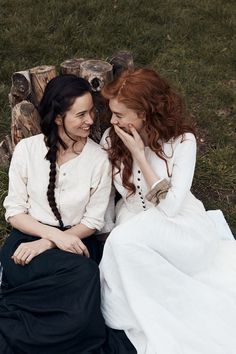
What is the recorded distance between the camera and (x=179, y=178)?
331 centimetres

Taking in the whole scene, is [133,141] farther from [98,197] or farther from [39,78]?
[39,78]

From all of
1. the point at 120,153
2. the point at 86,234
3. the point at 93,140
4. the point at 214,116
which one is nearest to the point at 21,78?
the point at 93,140

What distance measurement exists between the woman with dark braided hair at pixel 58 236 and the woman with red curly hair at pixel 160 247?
148mm

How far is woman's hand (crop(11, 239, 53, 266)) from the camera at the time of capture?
10.9 ft

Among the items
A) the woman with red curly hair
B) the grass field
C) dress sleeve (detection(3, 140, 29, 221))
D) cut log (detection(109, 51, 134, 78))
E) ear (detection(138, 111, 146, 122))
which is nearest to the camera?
the woman with red curly hair

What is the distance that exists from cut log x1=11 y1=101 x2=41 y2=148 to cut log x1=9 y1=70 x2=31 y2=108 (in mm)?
100

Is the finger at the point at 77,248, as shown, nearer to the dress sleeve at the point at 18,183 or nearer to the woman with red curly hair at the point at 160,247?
the woman with red curly hair at the point at 160,247

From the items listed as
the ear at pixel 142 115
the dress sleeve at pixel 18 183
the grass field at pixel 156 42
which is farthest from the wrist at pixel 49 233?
the grass field at pixel 156 42

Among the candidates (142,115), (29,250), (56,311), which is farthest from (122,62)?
(56,311)

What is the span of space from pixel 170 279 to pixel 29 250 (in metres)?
0.95

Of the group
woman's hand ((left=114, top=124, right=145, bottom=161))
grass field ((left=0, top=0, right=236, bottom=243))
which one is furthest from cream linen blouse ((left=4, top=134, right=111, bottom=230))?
grass field ((left=0, top=0, right=236, bottom=243))

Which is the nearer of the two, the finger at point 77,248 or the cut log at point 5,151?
the finger at point 77,248

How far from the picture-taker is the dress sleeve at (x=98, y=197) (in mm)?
3426

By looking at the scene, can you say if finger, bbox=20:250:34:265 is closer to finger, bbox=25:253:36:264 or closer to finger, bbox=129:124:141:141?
finger, bbox=25:253:36:264
